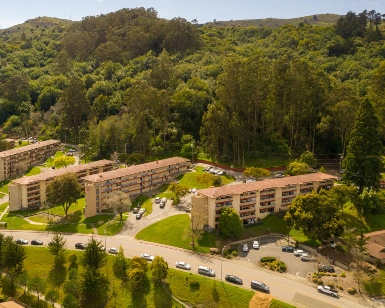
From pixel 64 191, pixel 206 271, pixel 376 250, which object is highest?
pixel 64 191

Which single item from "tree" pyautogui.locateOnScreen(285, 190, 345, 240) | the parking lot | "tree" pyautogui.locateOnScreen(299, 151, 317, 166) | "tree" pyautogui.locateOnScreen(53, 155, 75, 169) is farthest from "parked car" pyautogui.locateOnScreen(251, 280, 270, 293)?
"tree" pyautogui.locateOnScreen(53, 155, 75, 169)

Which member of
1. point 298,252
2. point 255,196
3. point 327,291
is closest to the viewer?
point 327,291

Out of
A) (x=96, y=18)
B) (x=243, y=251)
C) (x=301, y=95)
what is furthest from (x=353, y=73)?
(x=96, y=18)

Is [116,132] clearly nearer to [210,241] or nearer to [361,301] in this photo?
[210,241]

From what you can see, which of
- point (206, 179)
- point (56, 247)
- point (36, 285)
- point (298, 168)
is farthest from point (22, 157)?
point (298, 168)

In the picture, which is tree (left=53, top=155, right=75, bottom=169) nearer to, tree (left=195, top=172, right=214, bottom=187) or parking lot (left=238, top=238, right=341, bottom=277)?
tree (left=195, top=172, right=214, bottom=187)

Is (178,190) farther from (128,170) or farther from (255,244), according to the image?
(255,244)
